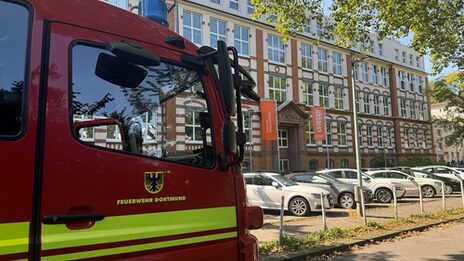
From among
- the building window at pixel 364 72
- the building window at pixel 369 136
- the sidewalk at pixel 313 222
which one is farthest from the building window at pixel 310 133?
the sidewalk at pixel 313 222

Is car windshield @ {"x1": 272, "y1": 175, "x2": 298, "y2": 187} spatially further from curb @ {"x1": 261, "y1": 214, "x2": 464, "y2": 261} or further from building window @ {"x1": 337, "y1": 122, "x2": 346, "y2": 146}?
building window @ {"x1": 337, "y1": 122, "x2": 346, "y2": 146}

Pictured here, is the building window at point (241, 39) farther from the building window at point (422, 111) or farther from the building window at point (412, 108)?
the building window at point (422, 111)

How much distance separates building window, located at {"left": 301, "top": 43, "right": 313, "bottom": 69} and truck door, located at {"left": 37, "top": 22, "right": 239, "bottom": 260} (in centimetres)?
3900

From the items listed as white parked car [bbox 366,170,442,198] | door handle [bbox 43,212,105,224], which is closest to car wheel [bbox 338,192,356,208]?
white parked car [bbox 366,170,442,198]

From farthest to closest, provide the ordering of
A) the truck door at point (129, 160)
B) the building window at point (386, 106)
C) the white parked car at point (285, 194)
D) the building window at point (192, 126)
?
1. the building window at point (386, 106)
2. the white parked car at point (285, 194)
3. the building window at point (192, 126)
4. the truck door at point (129, 160)

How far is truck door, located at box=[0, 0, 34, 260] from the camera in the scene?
7.63 ft

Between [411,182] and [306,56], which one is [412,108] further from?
[411,182]

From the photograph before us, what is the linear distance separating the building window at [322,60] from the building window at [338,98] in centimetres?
271

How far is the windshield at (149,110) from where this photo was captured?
2.84 meters

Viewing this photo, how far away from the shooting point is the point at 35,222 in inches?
95.2

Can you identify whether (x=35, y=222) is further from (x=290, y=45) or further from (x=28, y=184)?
(x=290, y=45)

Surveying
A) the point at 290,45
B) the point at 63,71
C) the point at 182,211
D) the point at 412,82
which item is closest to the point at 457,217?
the point at 182,211

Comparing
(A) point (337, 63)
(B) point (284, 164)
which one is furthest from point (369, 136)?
(B) point (284, 164)

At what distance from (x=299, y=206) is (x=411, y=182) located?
8.33 meters
